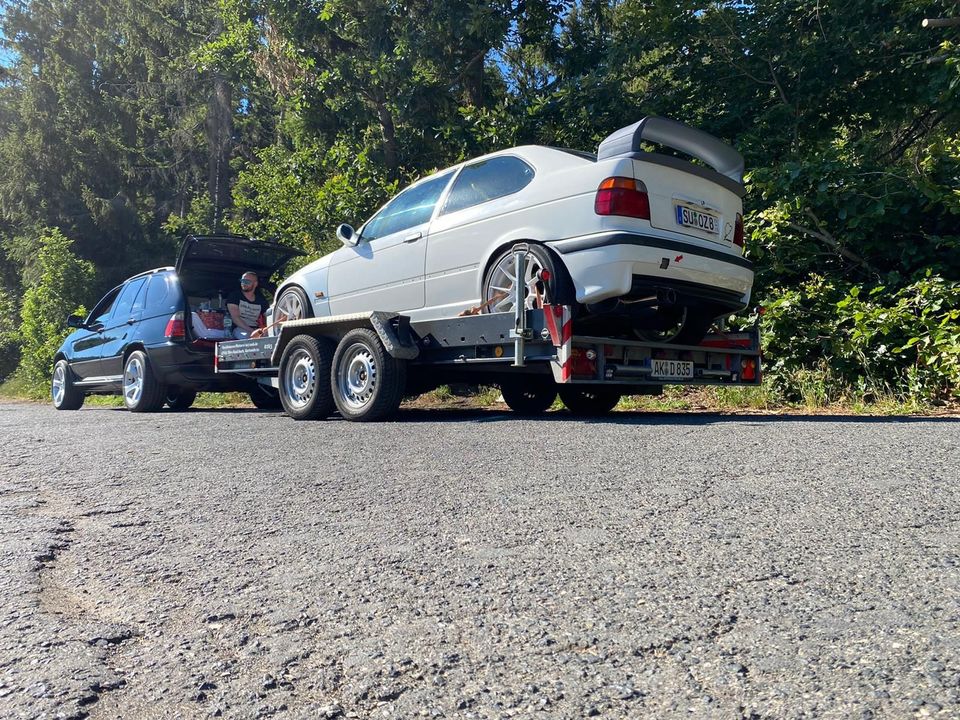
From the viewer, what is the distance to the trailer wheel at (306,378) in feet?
24.5

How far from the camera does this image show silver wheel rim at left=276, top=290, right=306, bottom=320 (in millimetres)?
8531

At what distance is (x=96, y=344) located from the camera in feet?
37.2

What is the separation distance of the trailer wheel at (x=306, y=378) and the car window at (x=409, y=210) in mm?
1257

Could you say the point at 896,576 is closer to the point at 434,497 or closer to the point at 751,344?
the point at 434,497

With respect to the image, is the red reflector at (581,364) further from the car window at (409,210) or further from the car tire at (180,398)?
the car tire at (180,398)

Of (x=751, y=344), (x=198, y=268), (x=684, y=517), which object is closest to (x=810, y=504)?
(x=684, y=517)

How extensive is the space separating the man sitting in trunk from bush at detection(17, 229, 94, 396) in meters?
10.2

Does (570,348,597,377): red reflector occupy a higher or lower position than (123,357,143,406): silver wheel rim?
higher

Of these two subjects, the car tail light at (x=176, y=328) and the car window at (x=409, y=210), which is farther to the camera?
the car tail light at (x=176, y=328)

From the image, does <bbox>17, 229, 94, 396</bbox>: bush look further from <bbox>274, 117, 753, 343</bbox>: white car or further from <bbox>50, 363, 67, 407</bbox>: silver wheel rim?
<bbox>274, 117, 753, 343</bbox>: white car

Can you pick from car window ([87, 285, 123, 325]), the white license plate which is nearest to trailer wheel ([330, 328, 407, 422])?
the white license plate

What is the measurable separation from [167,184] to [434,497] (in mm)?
28263

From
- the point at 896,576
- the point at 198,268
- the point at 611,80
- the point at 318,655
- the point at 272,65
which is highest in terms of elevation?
the point at 272,65

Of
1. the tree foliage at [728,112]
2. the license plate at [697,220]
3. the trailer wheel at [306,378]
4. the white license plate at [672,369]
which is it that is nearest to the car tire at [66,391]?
the tree foliage at [728,112]
